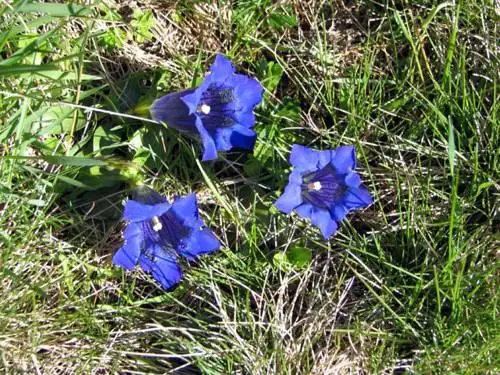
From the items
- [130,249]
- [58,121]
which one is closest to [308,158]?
[130,249]

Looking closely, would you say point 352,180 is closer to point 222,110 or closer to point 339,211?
point 339,211

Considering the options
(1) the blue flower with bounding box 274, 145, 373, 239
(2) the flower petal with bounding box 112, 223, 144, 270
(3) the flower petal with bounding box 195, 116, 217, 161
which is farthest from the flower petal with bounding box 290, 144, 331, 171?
(2) the flower petal with bounding box 112, 223, 144, 270

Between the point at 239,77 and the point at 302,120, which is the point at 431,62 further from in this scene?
the point at 239,77

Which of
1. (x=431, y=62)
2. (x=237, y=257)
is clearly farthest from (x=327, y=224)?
(x=431, y=62)

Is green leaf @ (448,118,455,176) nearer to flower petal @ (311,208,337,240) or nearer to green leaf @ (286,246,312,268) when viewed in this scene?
flower petal @ (311,208,337,240)

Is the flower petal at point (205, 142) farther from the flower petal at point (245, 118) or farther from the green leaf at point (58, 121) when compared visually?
the green leaf at point (58, 121)

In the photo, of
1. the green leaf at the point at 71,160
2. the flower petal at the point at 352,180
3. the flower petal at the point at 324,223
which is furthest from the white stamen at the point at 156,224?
the flower petal at the point at 352,180
